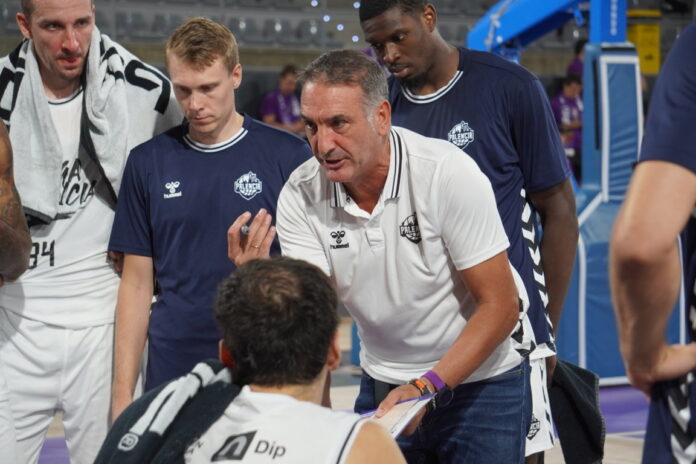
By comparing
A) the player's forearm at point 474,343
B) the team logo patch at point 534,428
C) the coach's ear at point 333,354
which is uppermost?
the coach's ear at point 333,354

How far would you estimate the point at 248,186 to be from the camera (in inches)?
139

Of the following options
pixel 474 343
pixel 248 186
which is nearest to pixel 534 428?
pixel 474 343

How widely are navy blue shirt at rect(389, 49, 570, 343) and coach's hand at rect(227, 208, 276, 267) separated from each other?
0.68 meters

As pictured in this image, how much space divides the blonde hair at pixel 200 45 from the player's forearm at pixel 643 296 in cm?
194

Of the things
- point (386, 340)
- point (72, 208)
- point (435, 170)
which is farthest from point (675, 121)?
point (72, 208)

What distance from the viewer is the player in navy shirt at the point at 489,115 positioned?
11.7 ft

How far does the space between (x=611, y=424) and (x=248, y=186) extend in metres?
3.93

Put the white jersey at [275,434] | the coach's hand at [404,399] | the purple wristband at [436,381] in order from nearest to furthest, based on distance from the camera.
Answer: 1. the white jersey at [275,434]
2. the coach's hand at [404,399]
3. the purple wristband at [436,381]

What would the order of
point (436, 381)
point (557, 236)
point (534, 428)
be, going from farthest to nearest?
1. point (557, 236)
2. point (534, 428)
3. point (436, 381)

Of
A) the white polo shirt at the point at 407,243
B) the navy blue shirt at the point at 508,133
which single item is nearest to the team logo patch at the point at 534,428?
the navy blue shirt at the point at 508,133

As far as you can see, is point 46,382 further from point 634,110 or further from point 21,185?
point 634,110

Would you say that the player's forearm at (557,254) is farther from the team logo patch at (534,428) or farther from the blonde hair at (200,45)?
the blonde hair at (200,45)

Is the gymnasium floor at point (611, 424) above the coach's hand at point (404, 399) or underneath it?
underneath

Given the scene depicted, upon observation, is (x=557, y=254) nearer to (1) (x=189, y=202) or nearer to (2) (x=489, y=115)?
(2) (x=489, y=115)
